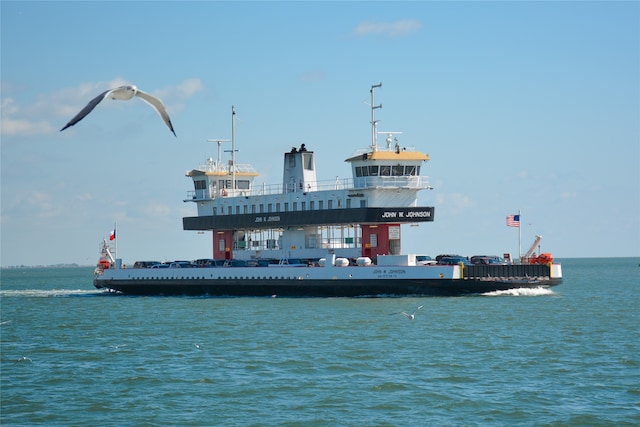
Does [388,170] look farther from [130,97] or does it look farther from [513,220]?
[130,97]

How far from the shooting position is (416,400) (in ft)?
96.7

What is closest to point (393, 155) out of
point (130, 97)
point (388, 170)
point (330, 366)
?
point (388, 170)

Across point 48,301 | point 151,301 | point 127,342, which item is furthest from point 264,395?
point 48,301

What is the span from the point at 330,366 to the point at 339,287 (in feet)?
91.1

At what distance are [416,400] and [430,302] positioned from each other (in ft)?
96.6

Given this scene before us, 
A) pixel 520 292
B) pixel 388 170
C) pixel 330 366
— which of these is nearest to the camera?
pixel 330 366

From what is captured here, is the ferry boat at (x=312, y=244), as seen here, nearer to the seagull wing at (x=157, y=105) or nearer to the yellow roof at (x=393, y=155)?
the yellow roof at (x=393, y=155)

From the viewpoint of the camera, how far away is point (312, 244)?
72000mm

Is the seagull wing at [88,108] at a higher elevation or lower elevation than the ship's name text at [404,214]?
lower

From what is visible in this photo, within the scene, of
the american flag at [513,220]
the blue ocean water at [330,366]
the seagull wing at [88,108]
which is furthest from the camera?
the american flag at [513,220]

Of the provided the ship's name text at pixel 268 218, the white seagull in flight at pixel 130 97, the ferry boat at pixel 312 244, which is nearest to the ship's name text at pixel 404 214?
the ferry boat at pixel 312 244

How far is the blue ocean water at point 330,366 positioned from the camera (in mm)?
28047

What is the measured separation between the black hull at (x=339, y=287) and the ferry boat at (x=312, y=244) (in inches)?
2.6

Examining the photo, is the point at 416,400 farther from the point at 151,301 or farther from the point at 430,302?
the point at 151,301
